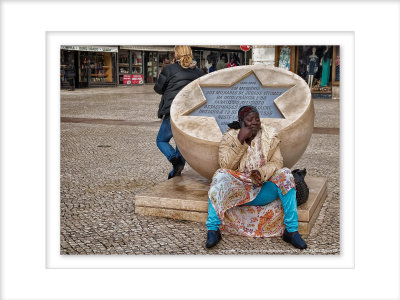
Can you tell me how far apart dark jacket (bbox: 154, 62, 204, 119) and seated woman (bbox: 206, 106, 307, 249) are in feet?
4.85

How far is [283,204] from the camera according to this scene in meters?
3.82

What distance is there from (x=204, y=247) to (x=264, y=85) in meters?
1.80

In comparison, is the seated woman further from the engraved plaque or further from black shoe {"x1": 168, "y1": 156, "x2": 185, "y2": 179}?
black shoe {"x1": 168, "y1": 156, "x2": 185, "y2": 179}

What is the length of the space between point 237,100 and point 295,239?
1576mm

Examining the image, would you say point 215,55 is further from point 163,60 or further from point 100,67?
point 100,67

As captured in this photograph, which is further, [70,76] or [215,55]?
[215,55]

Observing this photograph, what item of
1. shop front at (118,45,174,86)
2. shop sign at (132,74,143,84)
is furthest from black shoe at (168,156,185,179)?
shop sign at (132,74,143,84)

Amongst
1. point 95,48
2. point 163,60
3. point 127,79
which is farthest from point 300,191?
point 127,79

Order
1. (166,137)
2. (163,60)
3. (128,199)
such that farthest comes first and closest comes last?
1. (163,60)
2. (166,137)
3. (128,199)

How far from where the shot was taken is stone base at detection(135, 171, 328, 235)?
4219 mm

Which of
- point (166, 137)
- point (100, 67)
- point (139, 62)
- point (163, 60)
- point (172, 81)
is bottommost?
point (166, 137)

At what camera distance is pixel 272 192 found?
3883 millimetres

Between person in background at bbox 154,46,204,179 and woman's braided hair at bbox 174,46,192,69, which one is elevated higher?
woman's braided hair at bbox 174,46,192,69

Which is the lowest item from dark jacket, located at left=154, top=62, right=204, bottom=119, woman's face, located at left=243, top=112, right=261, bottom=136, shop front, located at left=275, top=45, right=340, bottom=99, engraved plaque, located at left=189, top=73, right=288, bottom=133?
woman's face, located at left=243, top=112, right=261, bottom=136
